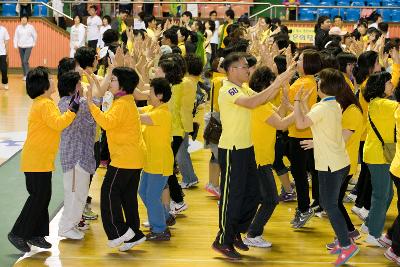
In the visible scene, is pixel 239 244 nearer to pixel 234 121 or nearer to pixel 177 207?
pixel 234 121

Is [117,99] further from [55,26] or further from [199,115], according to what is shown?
[55,26]

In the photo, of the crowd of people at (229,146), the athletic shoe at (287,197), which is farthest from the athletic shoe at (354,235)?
the athletic shoe at (287,197)

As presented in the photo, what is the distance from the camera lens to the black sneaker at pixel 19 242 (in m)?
7.01

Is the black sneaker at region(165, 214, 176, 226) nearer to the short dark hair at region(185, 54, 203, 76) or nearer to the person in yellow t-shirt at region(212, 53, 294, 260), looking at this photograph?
the person in yellow t-shirt at region(212, 53, 294, 260)

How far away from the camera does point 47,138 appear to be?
7.00 metres

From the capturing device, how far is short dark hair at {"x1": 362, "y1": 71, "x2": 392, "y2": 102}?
280 inches

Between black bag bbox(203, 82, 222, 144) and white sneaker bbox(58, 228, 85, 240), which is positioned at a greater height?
black bag bbox(203, 82, 222, 144)

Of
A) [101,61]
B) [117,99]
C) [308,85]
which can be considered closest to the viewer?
[117,99]

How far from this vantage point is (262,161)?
7.36 m

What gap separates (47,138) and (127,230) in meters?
1.02

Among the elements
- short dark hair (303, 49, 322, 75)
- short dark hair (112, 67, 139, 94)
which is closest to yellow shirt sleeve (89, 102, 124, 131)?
short dark hair (112, 67, 139, 94)

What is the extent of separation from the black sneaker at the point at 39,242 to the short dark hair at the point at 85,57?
5.43 ft

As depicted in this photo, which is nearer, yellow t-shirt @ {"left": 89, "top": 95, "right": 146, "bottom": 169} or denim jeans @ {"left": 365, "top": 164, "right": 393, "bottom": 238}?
yellow t-shirt @ {"left": 89, "top": 95, "right": 146, "bottom": 169}

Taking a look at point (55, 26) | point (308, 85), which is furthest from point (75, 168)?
point (55, 26)
